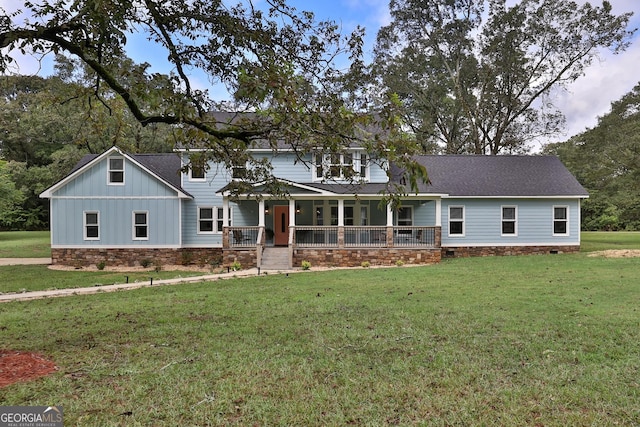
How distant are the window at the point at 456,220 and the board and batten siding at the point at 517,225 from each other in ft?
0.52

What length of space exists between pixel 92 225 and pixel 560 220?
72.8ft

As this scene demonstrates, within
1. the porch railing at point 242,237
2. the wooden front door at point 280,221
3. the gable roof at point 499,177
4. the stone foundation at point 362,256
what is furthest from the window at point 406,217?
the porch railing at point 242,237

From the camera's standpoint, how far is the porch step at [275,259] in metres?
15.8

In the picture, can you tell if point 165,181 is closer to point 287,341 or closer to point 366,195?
point 366,195

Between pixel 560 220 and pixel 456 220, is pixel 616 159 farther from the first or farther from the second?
pixel 456 220

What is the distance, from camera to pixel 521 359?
4.54 meters

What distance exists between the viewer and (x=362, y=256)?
1655 centimetres

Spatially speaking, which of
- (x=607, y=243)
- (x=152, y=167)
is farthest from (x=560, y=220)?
(x=152, y=167)

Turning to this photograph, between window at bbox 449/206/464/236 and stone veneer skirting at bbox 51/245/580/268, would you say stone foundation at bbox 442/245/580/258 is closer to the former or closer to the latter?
stone veneer skirting at bbox 51/245/580/268

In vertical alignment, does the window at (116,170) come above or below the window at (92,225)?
above

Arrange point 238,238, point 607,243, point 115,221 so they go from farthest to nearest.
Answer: point 607,243
point 115,221
point 238,238

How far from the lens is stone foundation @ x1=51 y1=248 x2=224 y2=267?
18.0 meters

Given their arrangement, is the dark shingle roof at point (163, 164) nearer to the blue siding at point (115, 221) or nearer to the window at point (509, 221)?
the blue siding at point (115, 221)

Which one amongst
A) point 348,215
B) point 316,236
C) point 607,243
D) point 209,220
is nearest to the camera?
point 316,236
